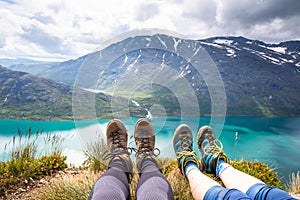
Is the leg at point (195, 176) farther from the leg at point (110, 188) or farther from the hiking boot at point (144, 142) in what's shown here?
the leg at point (110, 188)

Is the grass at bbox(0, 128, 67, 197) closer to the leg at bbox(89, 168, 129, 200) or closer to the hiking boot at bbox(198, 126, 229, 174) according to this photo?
the leg at bbox(89, 168, 129, 200)

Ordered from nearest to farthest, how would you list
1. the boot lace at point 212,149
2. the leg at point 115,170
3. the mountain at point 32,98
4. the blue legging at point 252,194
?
the blue legging at point 252,194 < the leg at point 115,170 < the boot lace at point 212,149 < the mountain at point 32,98

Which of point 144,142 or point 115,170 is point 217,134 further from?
point 115,170

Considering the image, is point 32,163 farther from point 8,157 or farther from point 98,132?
point 98,132

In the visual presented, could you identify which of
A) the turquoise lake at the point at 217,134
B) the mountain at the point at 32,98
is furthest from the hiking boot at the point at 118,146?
the mountain at the point at 32,98

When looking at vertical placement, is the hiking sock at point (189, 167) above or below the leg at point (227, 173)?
below

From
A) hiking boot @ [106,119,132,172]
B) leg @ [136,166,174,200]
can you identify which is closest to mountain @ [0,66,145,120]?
hiking boot @ [106,119,132,172]

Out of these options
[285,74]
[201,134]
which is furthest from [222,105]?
[285,74]
